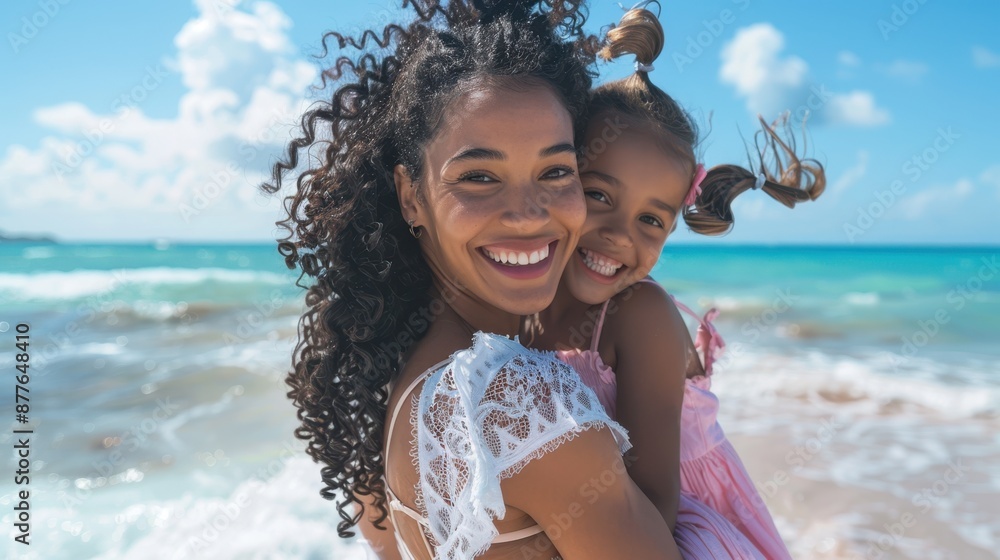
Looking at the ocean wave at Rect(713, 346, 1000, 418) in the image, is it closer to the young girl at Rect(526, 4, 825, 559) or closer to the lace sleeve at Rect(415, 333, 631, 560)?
the young girl at Rect(526, 4, 825, 559)

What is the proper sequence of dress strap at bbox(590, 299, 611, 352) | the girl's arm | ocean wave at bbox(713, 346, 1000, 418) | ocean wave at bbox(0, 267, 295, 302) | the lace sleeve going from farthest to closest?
ocean wave at bbox(0, 267, 295, 302) < ocean wave at bbox(713, 346, 1000, 418) < dress strap at bbox(590, 299, 611, 352) < the girl's arm < the lace sleeve

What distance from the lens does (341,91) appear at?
2361 millimetres

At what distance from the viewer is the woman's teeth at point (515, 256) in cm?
202

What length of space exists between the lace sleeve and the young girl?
20.9 inches

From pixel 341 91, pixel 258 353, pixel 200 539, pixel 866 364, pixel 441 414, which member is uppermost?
pixel 258 353

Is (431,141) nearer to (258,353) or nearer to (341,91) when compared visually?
(341,91)

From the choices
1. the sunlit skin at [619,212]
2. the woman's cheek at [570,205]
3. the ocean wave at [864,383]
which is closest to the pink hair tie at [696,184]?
the sunlit skin at [619,212]

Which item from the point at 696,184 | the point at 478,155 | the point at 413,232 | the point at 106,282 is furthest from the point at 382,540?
the point at 106,282

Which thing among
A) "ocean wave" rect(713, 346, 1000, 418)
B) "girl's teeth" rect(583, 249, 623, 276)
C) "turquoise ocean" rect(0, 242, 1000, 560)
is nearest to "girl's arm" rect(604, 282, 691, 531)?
"girl's teeth" rect(583, 249, 623, 276)

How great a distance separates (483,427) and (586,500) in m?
0.28

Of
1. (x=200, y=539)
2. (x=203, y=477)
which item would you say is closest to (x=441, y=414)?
(x=200, y=539)

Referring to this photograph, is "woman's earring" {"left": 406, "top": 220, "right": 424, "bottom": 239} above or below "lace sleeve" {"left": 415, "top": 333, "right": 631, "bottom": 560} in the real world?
above

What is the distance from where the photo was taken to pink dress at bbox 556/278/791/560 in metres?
2.22

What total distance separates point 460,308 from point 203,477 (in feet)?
15.1
